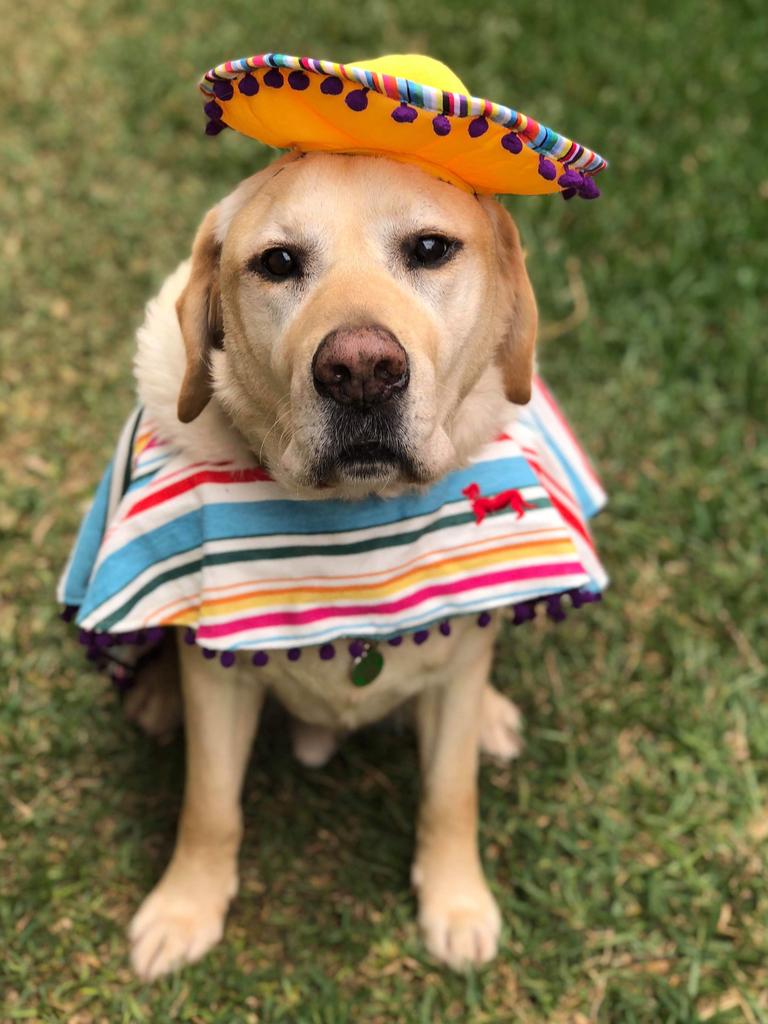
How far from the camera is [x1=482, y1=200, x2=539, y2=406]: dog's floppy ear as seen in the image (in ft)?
7.07

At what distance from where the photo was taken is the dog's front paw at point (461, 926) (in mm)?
2582

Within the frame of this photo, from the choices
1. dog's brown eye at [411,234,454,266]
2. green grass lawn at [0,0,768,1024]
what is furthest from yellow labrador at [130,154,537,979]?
green grass lawn at [0,0,768,1024]

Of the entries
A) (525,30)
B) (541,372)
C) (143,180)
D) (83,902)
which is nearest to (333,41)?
(525,30)

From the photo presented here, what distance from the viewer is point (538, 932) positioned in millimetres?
2646

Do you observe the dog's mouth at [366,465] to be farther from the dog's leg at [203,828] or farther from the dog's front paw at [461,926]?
the dog's front paw at [461,926]

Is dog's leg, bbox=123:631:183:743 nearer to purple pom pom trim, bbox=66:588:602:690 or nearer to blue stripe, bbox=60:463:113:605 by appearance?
purple pom pom trim, bbox=66:588:602:690

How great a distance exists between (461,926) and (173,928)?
0.65m

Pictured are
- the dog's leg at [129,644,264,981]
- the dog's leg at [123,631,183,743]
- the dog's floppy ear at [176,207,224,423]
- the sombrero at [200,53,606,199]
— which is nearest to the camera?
the sombrero at [200,53,606,199]

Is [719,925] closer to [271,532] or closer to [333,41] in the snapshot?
[271,532]

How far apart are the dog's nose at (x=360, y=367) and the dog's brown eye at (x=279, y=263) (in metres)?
0.24

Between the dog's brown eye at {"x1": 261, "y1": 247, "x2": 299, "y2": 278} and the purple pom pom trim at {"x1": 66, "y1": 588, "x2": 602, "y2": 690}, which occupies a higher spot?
the dog's brown eye at {"x1": 261, "y1": 247, "x2": 299, "y2": 278}

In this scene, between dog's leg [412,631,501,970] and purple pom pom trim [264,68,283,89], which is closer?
purple pom pom trim [264,68,283,89]

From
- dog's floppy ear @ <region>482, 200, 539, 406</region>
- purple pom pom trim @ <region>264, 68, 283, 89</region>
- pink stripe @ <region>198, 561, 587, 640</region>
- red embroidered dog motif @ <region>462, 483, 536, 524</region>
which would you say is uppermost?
purple pom pom trim @ <region>264, 68, 283, 89</region>

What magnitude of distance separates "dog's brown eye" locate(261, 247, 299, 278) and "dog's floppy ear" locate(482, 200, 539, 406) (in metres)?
0.39
